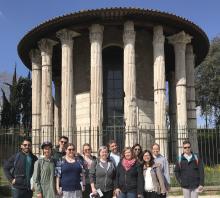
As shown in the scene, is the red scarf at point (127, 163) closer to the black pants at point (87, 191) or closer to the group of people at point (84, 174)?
the group of people at point (84, 174)

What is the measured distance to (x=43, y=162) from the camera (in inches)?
277

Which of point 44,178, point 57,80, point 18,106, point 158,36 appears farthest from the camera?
point 18,106

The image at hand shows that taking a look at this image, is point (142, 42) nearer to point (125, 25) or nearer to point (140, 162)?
point (125, 25)

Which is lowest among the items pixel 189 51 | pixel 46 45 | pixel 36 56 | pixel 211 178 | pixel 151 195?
pixel 211 178

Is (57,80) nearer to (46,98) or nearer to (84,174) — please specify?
(46,98)

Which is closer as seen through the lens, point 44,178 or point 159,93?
point 44,178

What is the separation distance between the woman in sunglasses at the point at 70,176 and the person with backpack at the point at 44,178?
0.57 feet

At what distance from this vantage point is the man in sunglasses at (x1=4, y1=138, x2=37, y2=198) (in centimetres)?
725

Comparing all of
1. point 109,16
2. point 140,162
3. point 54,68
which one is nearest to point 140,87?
point 109,16

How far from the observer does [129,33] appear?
1762 centimetres

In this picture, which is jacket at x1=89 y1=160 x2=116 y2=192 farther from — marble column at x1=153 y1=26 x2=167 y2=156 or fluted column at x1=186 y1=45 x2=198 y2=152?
fluted column at x1=186 y1=45 x2=198 y2=152

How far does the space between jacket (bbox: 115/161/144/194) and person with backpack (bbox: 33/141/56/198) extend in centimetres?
113

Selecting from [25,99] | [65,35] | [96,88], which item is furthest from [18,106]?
[96,88]

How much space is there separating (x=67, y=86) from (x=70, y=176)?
11.1m
